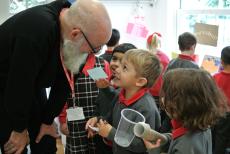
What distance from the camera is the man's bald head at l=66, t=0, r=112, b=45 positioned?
1381 millimetres

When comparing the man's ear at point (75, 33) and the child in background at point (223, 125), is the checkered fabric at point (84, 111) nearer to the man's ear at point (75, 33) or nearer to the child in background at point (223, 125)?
the man's ear at point (75, 33)

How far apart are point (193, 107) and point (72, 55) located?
2.23 feet

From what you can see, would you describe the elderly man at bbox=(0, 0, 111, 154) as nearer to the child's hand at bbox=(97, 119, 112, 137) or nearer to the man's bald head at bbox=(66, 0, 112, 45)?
the man's bald head at bbox=(66, 0, 112, 45)

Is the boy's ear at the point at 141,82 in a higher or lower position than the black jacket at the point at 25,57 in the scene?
Answer: lower

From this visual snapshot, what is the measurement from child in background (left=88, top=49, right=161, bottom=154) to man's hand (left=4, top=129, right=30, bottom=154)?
0.46 m

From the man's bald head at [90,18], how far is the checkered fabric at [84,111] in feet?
2.50

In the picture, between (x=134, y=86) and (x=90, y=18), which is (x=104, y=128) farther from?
(x=90, y=18)

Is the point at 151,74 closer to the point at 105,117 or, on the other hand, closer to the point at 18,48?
the point at 105,117

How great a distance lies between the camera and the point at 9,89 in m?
1.33

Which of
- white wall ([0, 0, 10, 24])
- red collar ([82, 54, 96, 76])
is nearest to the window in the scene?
red collar ([82, 54, 96, 76])

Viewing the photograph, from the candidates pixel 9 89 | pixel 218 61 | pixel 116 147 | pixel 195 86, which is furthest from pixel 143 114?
pixel 218 61

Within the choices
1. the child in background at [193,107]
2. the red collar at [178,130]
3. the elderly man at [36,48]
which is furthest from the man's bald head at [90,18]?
the red collar at [178,130]

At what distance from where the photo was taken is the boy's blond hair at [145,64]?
1830 mm

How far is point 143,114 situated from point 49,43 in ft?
2.18
